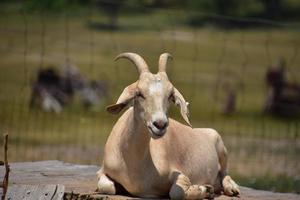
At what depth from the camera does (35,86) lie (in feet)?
88.1

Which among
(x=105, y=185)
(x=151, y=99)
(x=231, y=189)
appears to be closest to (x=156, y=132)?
(x=151, y=99)

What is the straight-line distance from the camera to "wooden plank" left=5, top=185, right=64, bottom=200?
10297mm

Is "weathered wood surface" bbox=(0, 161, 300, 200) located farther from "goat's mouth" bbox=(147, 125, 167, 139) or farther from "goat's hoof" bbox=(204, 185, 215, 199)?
"goat's mouth" bbox=(147, 125, 167, 139)

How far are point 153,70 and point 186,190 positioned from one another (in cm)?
1682

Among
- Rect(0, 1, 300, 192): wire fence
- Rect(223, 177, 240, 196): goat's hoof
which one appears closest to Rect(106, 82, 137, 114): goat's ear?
Rect(223, 177, 240, 196): goat's hoof

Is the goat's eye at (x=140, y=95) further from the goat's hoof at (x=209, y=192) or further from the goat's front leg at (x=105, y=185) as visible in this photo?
the goat's hoof at (x=209, y=192)

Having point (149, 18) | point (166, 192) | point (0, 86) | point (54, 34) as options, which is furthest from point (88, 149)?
point (149, 18)

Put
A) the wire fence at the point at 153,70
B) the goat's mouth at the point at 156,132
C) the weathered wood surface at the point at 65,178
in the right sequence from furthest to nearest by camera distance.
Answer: the wire fence at the point at 153,70 < the weathered wood surface at the point at 65,178 < the goat's mouth at the point at 156,132

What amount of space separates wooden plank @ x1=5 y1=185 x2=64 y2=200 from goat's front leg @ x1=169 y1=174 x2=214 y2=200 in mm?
978

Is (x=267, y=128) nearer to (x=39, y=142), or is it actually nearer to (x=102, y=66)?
(x=39, y=142)

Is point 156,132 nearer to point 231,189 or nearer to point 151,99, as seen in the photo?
point 151,99

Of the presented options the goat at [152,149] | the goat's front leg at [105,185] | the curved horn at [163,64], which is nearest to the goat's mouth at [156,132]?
the goat at [152,149]

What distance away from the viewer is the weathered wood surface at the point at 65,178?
37.6ft

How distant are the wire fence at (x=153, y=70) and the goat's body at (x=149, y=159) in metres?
4.51
